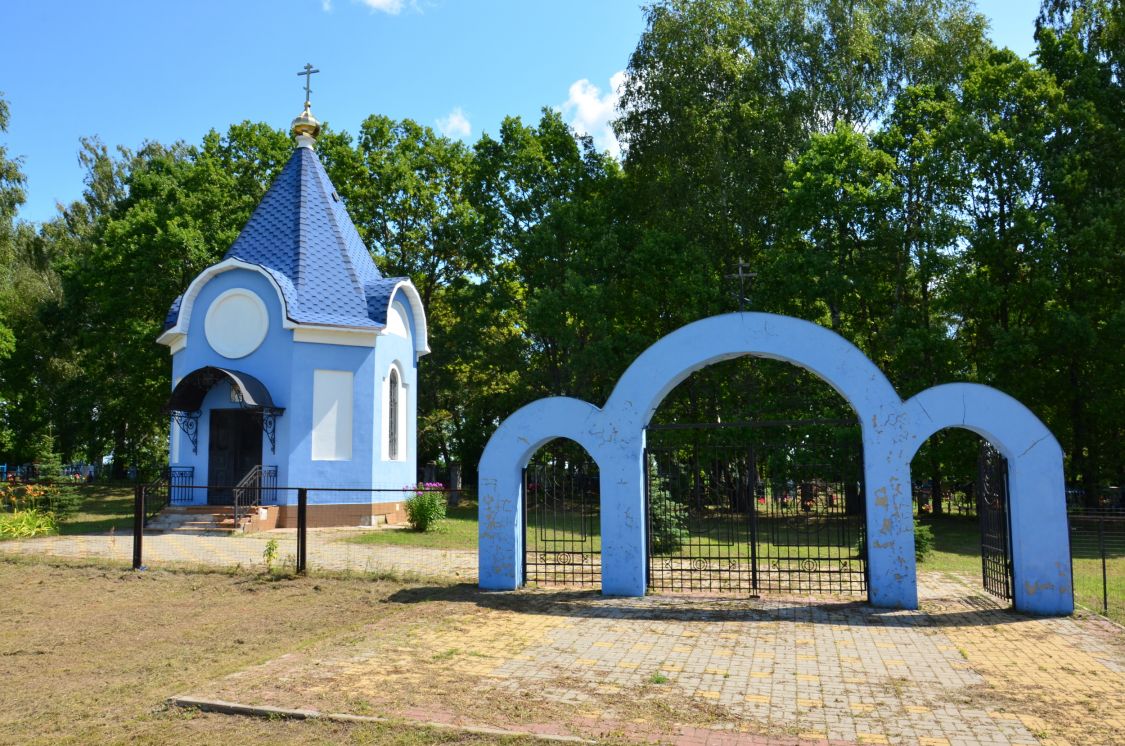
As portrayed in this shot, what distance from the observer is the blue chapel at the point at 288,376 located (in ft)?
61.8

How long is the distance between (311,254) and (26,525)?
28.0 feet

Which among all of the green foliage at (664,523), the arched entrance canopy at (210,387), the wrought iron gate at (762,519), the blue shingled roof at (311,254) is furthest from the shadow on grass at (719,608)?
the blue shingled roof at (311,254)

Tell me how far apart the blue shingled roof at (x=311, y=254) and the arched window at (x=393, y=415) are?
206cm

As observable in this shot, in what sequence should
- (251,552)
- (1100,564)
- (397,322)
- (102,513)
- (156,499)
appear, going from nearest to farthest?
(251,552) < (1100,564) < (156,499) < (397,322) < (102,513)

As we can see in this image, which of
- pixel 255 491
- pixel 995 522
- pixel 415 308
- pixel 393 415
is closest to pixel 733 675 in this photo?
pixel 995 522

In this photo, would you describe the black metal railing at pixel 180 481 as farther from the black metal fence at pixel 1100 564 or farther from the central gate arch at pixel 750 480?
the black metal fence at pixel 1100 564

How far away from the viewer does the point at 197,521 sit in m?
17.9

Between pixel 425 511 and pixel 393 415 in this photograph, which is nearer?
pixel 425 511

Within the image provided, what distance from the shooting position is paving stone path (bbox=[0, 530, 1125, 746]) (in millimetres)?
5250

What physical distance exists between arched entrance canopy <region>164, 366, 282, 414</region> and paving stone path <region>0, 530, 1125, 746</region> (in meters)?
9.89

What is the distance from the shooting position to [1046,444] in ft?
29.3

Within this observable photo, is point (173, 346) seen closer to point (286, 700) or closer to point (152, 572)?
point (152, 572)

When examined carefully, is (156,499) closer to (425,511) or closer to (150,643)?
(425,511)

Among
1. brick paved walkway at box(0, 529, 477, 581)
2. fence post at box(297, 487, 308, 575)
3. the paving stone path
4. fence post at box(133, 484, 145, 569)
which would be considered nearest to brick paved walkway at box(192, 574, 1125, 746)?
the paving stone path
